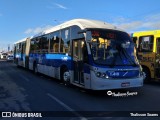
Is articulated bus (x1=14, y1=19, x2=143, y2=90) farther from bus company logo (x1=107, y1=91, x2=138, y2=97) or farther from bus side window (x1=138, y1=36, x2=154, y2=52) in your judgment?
bus side window (x1=138, y1=36, x2=154, y2=52)

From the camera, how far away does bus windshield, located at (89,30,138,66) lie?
38.9ft

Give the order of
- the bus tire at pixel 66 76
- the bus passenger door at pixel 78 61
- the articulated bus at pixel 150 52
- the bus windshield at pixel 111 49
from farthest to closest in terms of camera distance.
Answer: the articulated bus at pixel 150 52
the bus tire at pixel 66 76
the bus passenger door at pixel 78 61
the bus windshield at pixel 111 49

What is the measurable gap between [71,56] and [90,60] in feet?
7.65

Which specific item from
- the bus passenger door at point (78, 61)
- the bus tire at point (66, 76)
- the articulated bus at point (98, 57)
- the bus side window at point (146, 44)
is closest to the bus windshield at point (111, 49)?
the articulated bus at point (98, 57)

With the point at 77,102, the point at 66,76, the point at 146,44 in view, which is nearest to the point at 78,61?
the point at 66,76

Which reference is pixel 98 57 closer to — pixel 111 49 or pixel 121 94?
pixel 111 49

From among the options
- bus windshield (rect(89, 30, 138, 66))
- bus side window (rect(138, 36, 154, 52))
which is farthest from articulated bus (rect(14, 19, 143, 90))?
bus side window (rect(138, 36, 154, 52))

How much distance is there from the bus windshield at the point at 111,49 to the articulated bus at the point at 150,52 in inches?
127

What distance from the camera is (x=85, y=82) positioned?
12.0 m

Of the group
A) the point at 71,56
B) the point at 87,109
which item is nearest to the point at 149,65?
the point at 71,56

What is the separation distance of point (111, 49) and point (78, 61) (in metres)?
1.77

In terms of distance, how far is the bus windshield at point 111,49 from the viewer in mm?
11844

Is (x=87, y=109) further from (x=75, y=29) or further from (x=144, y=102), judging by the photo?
(x=75, y=29)

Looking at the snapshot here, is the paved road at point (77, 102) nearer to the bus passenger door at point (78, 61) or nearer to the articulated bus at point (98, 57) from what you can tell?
the articulated bus at point (98, 57)
